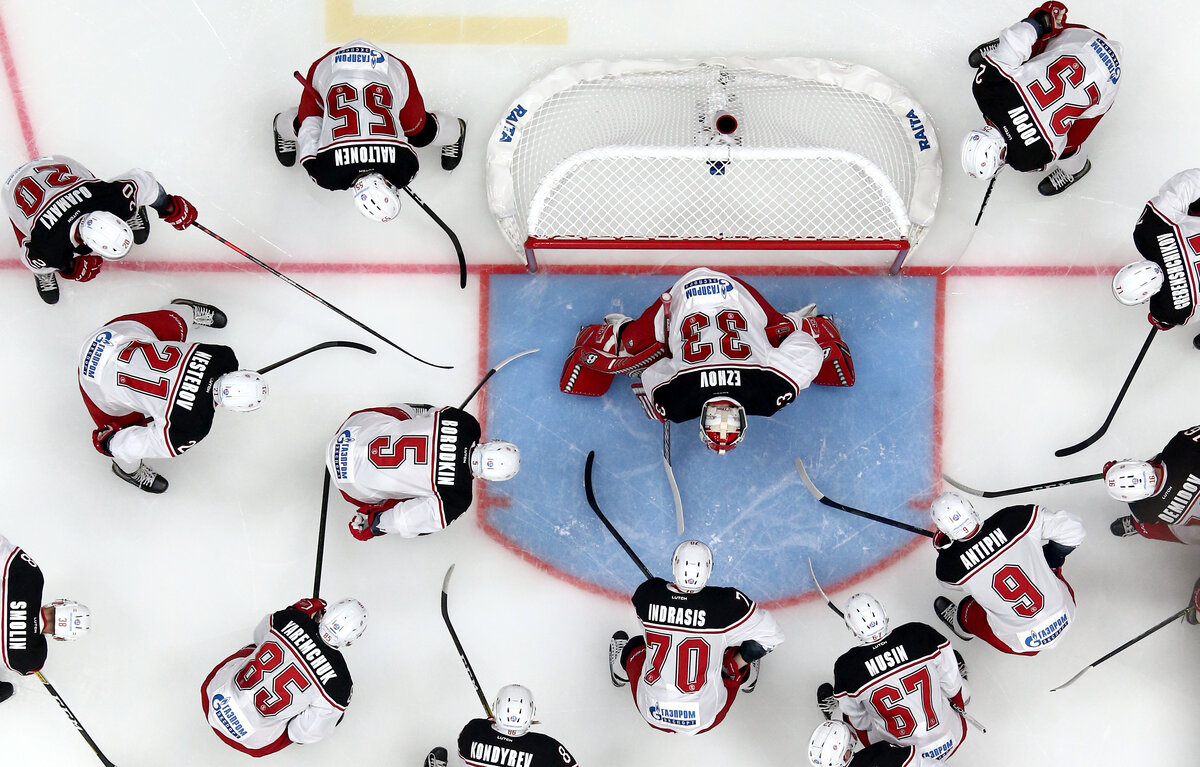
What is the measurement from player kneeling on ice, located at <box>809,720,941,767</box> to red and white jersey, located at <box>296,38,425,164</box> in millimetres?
3472

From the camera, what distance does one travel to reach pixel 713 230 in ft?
16.9

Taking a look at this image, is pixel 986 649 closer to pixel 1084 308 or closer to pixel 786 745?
pixel 786 745

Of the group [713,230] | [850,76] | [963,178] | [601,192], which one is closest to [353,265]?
[601,192]

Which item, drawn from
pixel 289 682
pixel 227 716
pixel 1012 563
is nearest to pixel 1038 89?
pixel 1012 563

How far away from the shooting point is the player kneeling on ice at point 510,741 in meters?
4.38

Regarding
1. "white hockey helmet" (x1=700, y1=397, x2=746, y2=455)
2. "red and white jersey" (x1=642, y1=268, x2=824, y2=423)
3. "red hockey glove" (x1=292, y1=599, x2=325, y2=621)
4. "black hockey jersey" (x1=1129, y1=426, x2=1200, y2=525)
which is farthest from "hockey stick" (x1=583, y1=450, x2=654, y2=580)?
"black hockey jersey" (x1=1129, y1=426, x2=1200, y2=525)

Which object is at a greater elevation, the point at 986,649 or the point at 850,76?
the point at 850,76

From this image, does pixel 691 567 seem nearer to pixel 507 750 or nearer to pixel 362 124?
pixel 507 750

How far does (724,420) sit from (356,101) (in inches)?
93.8

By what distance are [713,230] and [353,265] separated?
2.03 meters

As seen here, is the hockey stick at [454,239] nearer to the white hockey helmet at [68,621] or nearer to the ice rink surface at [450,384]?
the ice rink surface at [450,384]

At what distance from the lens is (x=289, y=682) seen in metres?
4.52

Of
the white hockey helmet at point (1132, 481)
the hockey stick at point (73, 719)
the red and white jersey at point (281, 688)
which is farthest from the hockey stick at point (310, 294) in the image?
the white hockey helmet at point (1132, 481)

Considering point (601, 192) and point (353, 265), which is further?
point (353, 265)
